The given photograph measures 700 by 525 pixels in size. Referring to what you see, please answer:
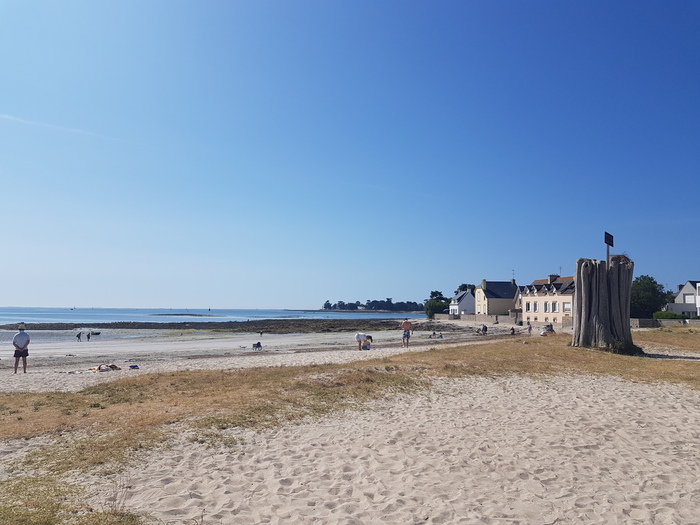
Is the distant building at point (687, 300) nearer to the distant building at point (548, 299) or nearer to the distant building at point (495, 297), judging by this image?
the distant building at point (548, 299)

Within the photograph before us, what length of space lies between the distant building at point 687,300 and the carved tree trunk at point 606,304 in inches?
2213

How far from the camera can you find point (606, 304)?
23031 millimetres

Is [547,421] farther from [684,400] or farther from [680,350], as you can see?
[680,350]

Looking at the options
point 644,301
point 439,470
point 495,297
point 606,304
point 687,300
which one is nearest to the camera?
point 439,470

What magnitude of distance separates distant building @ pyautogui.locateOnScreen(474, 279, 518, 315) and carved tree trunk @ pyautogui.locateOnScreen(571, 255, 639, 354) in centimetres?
5815

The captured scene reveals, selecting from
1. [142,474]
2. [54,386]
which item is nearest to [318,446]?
[142,474]

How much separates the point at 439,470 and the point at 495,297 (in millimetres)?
77657

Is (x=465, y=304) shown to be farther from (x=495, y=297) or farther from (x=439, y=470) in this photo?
(x=439, y=470)

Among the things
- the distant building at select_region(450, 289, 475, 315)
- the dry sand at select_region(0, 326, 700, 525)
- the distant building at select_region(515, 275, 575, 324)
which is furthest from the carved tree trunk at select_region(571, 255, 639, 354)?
the distant building at select_region(450, 289, 475, 315)

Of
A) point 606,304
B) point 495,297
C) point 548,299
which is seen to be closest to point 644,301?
point 548,299

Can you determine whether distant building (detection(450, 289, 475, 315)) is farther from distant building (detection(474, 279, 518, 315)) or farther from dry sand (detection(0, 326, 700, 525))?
dry sand (detection(0, 326, 700, 525))

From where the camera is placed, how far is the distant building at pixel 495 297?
8075 cm

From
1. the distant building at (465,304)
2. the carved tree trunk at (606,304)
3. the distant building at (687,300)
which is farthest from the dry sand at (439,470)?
the distant building at (465,304)

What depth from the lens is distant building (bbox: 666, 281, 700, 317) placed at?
69375mm
